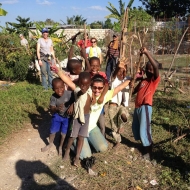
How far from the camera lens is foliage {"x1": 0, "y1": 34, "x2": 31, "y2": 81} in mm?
8727

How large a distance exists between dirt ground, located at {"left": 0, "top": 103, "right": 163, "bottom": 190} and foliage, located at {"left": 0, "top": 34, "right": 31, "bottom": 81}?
4.55m

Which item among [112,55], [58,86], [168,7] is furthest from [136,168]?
[168,7]

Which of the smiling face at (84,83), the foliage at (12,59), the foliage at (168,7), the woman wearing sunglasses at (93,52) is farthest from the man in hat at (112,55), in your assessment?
the foliage at (168,7)

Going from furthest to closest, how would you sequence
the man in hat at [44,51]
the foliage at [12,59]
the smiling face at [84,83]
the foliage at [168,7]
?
the foliage at [168,7]
the foliage at [12,59]
the man in hat at [44,51]
the smiling face at [84,83]

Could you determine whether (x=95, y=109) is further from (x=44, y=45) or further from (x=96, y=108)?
(x=44, y=45)

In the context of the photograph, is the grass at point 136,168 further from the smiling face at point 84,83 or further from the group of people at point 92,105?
the smiling face at point 84,83

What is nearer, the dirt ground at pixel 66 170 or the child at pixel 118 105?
the dirt ground at pixel 66 170

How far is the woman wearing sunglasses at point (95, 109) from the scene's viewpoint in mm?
3691

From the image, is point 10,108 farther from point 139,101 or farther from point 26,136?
point 139,101

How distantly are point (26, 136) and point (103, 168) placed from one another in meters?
1.85

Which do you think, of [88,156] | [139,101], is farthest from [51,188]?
[139,101]

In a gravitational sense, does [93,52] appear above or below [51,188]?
above

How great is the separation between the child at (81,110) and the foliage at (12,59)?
5559 millimetres

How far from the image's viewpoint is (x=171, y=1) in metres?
29.2
